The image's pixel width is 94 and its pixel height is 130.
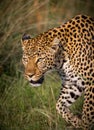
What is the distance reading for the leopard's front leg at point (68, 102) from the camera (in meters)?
6.31

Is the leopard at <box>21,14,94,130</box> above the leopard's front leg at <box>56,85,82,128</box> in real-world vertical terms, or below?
above

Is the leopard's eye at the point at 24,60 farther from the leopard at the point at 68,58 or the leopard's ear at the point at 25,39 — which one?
the leopard's ear at the point at 25,39

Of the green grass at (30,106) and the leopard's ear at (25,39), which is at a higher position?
the leopard's ear at (25,39)

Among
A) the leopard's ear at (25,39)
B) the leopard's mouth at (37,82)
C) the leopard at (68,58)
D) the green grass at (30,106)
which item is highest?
the leopard's ear at (25,39)

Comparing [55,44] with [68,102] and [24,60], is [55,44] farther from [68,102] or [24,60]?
[68,102]

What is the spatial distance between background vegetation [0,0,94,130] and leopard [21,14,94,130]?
4.5 inches

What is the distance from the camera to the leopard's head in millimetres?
6082

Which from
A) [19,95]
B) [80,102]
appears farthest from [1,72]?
[80,102]

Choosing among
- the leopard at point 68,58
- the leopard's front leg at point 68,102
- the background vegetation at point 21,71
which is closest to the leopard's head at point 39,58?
the leopard at point 68,58

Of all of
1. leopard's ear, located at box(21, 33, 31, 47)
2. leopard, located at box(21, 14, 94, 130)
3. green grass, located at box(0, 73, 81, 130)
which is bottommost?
green grass, located at box(0, 73, 81, 130)

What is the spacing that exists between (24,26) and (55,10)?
1.10ft

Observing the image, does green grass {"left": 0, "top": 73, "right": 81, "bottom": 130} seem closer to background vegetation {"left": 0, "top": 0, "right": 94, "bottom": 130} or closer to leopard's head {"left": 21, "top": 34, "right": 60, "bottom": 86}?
background vegetation {"left": 0, "top": 0, "right": 94, "bottom": 130}

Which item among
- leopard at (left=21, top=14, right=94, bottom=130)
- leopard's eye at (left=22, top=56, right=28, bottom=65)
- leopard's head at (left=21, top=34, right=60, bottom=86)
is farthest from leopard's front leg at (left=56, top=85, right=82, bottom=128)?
leopard's eye at (left=22, top=56, right=28, bottom=65)

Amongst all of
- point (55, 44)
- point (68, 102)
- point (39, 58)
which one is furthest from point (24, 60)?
point (68, 102)
